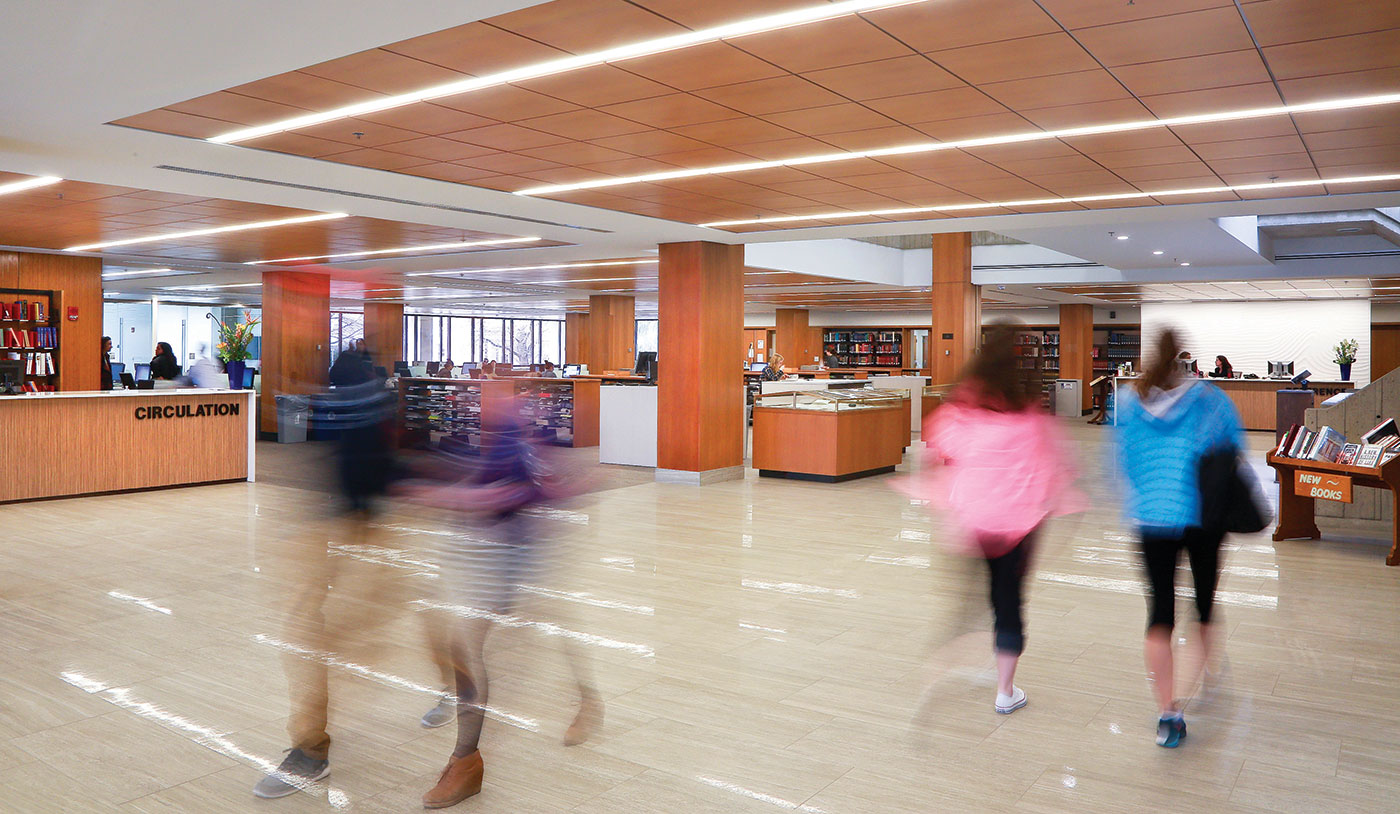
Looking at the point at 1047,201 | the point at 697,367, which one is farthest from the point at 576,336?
the point at 1047,201

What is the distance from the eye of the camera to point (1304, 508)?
8266mm

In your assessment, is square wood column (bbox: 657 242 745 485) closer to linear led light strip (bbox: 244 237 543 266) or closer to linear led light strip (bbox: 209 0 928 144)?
linear led light strip (bbox: 244 237 543 266)

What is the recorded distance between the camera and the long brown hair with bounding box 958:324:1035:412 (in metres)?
3.71

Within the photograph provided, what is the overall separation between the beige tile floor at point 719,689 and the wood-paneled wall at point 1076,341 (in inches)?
720

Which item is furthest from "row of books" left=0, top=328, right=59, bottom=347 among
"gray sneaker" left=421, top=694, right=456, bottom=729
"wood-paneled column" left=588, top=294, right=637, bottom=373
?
"gray sneaker" left=421, top=694, right=456, bottom=729

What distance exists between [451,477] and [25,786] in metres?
1.85

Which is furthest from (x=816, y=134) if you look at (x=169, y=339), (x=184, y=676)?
(x=169, y=339)

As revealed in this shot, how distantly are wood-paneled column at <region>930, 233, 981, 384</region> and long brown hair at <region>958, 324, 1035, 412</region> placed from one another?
35.4ft

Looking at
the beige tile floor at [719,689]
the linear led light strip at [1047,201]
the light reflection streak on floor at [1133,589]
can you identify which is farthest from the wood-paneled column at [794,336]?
the light reflection streak on floor at [1133,589]

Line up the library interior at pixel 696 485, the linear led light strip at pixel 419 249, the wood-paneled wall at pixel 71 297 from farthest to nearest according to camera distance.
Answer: the wood-paneled wall at pixel 71 297 → the linear led light strip at pixel 419 249 → the library interior at pixel 696 485

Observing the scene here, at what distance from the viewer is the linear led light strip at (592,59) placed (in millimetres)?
4066

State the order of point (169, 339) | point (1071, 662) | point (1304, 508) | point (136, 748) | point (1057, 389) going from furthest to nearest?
point (169, 339), point (1057, 389), point (1304, 508), point (1071, 662), point (136, 748)

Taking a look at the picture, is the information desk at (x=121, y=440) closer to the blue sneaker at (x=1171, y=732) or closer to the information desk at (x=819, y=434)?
the information desk at (x=819, y=434)

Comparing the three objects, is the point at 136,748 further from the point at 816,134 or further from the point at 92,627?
the point at 816,134
